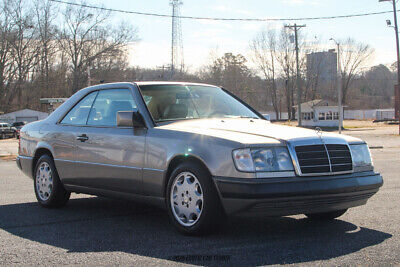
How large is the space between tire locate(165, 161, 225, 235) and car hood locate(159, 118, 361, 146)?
0.42 m

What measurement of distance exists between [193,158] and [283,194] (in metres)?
0.98

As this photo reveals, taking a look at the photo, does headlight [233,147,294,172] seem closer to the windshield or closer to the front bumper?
the front bumper

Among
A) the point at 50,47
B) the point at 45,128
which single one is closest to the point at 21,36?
the point at 50,47

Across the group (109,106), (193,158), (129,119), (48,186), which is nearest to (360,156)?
(193,158)

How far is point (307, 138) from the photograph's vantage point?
517 cm

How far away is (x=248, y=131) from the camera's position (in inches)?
213

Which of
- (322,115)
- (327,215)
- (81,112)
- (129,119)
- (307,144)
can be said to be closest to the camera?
(307,144)

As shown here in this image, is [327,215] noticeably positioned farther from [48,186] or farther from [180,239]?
[48,186]

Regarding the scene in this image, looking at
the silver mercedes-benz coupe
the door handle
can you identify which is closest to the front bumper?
the silver mercedes-benz coupe

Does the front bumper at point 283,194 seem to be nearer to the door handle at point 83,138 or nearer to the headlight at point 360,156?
the headlight at point 360,156

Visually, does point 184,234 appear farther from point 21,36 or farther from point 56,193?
point 21,36

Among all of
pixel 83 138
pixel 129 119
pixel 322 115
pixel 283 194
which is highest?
pixel 129 119

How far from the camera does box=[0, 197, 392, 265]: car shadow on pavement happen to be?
4.49 m

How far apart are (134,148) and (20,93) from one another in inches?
3102
